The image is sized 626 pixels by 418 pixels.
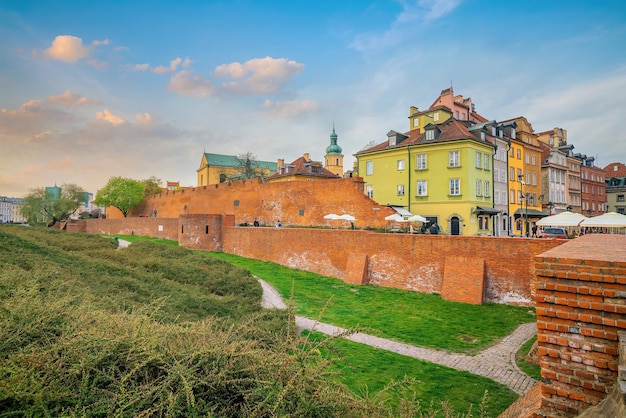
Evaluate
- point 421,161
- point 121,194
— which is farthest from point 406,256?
point 121,194

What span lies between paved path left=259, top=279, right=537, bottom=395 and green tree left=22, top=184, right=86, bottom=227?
55.5m

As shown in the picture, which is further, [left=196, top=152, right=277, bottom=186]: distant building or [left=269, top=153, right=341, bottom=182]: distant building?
[left=196, top=152, right=277, bottom=186]: distant building

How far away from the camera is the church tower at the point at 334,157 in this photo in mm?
90625

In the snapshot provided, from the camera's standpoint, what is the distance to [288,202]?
32.6 meters

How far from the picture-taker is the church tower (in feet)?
297

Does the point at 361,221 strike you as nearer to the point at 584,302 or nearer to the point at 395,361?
the point at 395,361

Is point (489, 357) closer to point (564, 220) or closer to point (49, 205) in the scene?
point (564, 220)

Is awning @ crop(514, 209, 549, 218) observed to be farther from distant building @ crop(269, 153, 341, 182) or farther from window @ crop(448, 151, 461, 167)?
distant building @ crop(269, 153, 341, 182)

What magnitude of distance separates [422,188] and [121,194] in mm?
40874

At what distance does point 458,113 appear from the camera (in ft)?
127

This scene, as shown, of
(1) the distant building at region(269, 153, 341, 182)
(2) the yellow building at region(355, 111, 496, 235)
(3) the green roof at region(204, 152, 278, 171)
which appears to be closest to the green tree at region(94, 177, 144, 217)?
(1) the distant building at region(269, 153, 341, 182)

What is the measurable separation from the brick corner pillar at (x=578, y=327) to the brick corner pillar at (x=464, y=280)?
12.5 meters

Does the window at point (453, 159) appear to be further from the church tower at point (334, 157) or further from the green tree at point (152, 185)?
the church tower at point (334, 157)

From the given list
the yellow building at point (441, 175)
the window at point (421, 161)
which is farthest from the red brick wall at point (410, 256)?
the window at point (421, 161)
